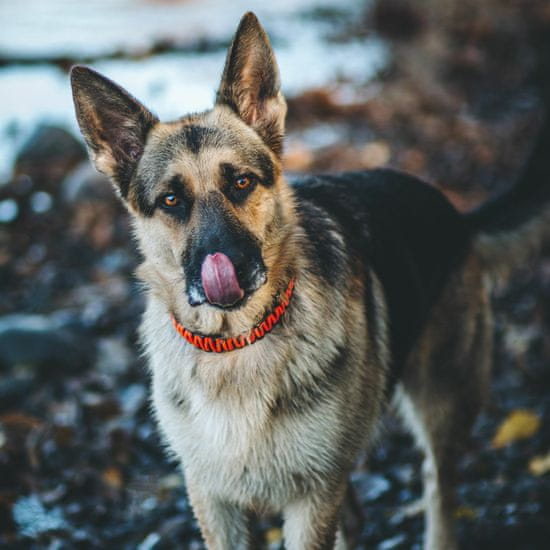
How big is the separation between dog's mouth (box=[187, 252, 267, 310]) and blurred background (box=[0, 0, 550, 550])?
5.00 feet

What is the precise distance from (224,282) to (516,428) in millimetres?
2410

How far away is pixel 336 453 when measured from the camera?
242 cm

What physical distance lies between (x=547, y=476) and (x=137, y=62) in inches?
361

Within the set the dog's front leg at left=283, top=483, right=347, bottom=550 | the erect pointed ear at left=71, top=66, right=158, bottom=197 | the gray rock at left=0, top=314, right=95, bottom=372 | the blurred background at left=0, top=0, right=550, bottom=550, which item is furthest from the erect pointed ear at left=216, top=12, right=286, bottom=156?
the gray rock at left=0, top=314, right=95, bottom=372

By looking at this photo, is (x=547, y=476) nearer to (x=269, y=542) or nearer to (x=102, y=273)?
(x=269, y=542)

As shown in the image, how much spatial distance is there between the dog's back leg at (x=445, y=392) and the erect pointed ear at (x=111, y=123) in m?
1.61

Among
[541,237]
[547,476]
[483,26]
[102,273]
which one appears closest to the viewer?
[547,476]

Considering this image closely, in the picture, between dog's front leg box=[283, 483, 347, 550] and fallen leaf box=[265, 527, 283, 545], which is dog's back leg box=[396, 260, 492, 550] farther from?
dog's front leg box=[283, 483, 347, 550]

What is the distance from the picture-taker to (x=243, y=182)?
2.49m

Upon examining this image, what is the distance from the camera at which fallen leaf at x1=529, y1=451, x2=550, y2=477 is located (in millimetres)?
3367

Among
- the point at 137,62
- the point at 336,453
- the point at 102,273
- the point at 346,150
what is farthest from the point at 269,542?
the point at 137,62

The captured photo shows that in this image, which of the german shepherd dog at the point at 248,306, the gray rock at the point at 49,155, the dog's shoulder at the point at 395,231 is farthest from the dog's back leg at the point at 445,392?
the gray rock at the point at 49,155

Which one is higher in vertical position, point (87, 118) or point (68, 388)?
point (68, 388)

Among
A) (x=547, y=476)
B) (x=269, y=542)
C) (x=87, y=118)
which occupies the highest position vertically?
(x=87, y=118)
